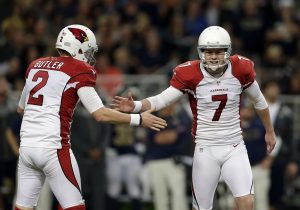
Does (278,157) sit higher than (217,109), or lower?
lower

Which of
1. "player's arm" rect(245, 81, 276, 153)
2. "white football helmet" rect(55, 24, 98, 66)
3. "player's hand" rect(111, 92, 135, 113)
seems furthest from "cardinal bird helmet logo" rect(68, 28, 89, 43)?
"player's arm" rect(245, 81, 276, 153)

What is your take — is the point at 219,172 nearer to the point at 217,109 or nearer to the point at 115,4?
the point at 217,109

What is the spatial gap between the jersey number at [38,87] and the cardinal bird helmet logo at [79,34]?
469 mm

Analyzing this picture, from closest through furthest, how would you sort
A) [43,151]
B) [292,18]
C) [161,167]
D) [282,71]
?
[43,151] → [161,167] → [282,71] → [292,18]

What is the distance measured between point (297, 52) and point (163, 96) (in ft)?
25.0

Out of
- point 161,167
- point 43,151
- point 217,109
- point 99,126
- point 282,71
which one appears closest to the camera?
point 43,151

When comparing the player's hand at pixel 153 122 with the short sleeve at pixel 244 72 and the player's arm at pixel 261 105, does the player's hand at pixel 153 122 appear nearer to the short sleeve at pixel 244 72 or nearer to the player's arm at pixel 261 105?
the short sleeve at pixel 244 72

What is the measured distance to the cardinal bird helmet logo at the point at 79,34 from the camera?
9320 millimetres

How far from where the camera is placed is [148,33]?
17.1 meters

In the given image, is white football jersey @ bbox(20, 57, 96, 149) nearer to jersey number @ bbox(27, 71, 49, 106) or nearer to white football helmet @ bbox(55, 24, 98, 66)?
jersey number @ bbox(27, 71, 49, 106)

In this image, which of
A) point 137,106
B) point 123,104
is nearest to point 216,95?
point 137,106

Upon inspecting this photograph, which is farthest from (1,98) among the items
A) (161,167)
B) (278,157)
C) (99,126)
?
(278,157)

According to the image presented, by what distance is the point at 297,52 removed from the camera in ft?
55.3

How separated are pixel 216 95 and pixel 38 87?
1.73m
